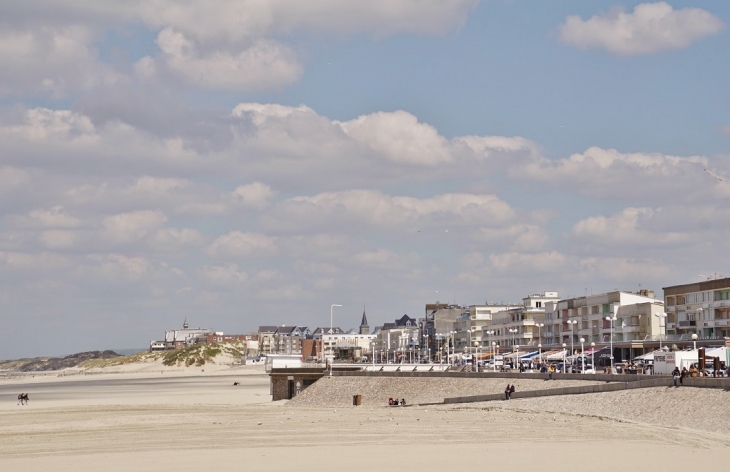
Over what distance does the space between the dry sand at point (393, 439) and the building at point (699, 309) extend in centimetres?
4065

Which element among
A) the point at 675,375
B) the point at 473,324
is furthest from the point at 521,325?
the point at 675,375

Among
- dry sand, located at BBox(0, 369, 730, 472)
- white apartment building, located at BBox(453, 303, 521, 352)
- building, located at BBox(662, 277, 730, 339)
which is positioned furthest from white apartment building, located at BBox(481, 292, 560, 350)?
dry sand, located at BBox(0, 369, 730, 472)

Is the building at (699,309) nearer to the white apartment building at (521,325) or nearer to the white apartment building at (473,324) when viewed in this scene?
the white apartment building at (521,325)

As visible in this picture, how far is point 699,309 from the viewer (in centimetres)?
9206

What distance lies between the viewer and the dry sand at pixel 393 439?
3209 cm

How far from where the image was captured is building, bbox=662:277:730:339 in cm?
8981

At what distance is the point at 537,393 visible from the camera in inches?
2279

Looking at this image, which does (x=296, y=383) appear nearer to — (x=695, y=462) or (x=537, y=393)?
(x=537, y=393)

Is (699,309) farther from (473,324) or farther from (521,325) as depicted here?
(473,324)

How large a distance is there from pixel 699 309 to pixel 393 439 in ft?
199

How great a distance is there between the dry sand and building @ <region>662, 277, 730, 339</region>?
4065 cm

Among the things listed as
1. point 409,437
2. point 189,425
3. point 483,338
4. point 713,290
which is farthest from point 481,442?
point 483,338

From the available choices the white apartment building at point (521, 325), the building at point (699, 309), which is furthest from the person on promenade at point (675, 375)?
the white apartment building at point (521, 325)

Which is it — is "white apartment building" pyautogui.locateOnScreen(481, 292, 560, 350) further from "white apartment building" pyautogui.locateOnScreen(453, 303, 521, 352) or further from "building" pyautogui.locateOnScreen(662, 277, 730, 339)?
"building" pyautogui.locateOnScreen(662, 277, 730, 339)
